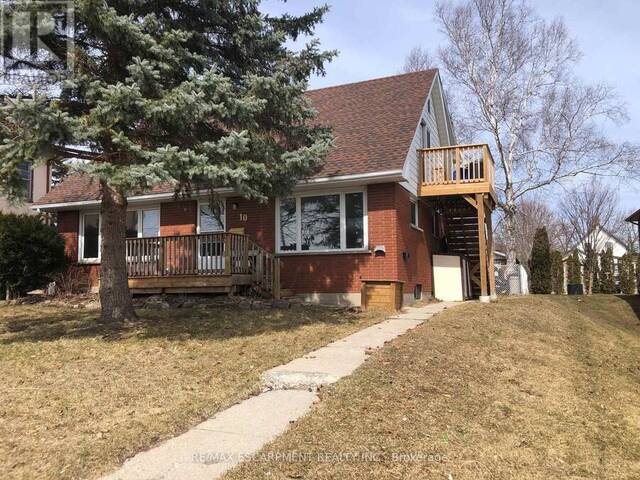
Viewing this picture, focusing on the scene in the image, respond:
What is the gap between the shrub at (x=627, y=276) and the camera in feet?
78.4

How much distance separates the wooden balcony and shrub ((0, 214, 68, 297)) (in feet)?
34.1

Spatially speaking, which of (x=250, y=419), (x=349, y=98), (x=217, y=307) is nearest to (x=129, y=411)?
(x=250, y=419)

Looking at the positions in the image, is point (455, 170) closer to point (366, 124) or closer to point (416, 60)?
point (366, 124)

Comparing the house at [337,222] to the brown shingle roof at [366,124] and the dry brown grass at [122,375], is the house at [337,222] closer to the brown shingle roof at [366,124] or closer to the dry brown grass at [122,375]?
the brown shingle roof at [366,124]

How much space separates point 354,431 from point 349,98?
14.4m

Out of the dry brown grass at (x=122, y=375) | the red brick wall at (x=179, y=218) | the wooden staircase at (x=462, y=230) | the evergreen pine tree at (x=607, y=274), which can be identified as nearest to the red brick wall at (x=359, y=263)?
the dry brown grass at (x=122, y=375)

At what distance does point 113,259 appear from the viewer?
8875 millimetres

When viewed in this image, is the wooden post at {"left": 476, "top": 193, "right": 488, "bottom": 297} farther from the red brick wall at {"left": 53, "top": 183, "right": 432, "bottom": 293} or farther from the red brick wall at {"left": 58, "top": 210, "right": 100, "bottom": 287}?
the red brick wall at {"left": 58, "top": 210, "right": 100, "bottom": 287}

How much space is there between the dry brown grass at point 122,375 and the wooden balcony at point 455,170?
5232 millimetres

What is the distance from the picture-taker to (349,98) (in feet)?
56.3

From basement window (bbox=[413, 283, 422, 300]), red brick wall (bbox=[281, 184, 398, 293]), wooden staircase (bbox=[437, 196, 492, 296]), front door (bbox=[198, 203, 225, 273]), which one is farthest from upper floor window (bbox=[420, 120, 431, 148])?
front door (bbox=[198, 203, 225, 273])

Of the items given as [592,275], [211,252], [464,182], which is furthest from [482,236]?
[592,275]

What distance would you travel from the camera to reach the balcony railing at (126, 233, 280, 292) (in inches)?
480

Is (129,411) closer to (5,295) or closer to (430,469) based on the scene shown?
(430,469)
